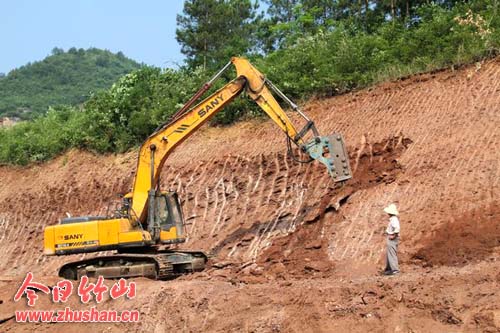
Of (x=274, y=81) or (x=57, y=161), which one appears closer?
(x=274, y=81)

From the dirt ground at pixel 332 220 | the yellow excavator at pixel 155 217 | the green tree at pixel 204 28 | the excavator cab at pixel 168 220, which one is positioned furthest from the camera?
the green tree at pixel 204 28

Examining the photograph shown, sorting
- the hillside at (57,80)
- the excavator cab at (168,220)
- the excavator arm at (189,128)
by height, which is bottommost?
the excavator cab at (168,220)

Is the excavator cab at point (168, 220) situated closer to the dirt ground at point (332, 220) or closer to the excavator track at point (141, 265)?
the excavator track at point (141, 265)

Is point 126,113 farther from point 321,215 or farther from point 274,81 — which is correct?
point 321,215

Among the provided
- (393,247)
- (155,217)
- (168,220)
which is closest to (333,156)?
(393,247)

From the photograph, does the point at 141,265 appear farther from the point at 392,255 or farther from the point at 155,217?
the point at 392,255

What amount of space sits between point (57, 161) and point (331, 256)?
43.0 ft

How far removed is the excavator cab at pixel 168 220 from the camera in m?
14.3

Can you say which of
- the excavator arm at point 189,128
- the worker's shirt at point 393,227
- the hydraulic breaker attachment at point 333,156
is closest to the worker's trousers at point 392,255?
the worker's shirt at point 393,227

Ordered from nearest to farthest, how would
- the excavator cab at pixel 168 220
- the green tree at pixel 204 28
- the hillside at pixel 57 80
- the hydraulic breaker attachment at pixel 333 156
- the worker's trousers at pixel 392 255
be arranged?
the worker's trousers at pixel 392 255 → the hydraulic breaker attachment at pixel 333 156 → the excavator cab at pixel 168 220 → the green tree at pixel 204 28 → the hillside at pixel 57 80

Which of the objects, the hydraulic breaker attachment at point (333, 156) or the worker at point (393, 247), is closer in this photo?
the worker at point (393, 247)

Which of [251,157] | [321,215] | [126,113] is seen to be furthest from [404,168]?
[126,113]

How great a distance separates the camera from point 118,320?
39.5 feet

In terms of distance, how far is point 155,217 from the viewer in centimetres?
1421
